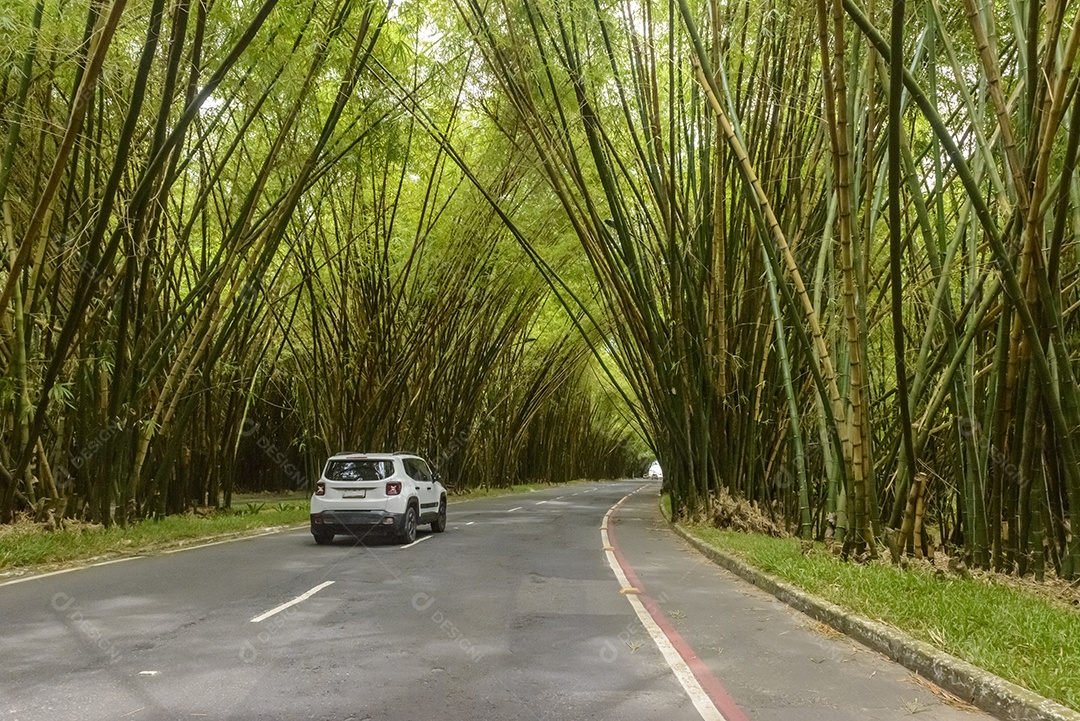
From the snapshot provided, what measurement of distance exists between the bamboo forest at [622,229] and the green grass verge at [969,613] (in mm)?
867

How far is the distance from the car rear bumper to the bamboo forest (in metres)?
2.56

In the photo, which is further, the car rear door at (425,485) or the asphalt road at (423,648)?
the car rear door at (425,485)

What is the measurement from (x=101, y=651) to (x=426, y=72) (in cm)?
1064

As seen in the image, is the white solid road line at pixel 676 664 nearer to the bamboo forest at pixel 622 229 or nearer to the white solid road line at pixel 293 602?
the bamboo forest at pixel 622 229

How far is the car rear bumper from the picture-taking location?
11.2m

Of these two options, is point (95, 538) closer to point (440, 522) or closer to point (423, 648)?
point (440, 522)

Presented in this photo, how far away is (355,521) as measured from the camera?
1121 centimetres

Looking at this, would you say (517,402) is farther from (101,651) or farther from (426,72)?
(101,651)

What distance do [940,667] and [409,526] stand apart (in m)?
8.11

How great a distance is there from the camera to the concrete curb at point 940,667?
3887 millimetres

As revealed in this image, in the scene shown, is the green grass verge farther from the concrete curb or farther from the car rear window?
the car rear window

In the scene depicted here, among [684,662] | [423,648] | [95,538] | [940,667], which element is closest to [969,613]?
[940,667]

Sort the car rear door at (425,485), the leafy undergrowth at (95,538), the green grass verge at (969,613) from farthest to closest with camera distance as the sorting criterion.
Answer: the car rear door at (425,485)
the leafy undergrowth at (95,538)
the green grass verge at (969,613)

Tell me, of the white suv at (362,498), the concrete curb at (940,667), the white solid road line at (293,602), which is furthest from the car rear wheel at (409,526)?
the concrete curb at (940,667)
